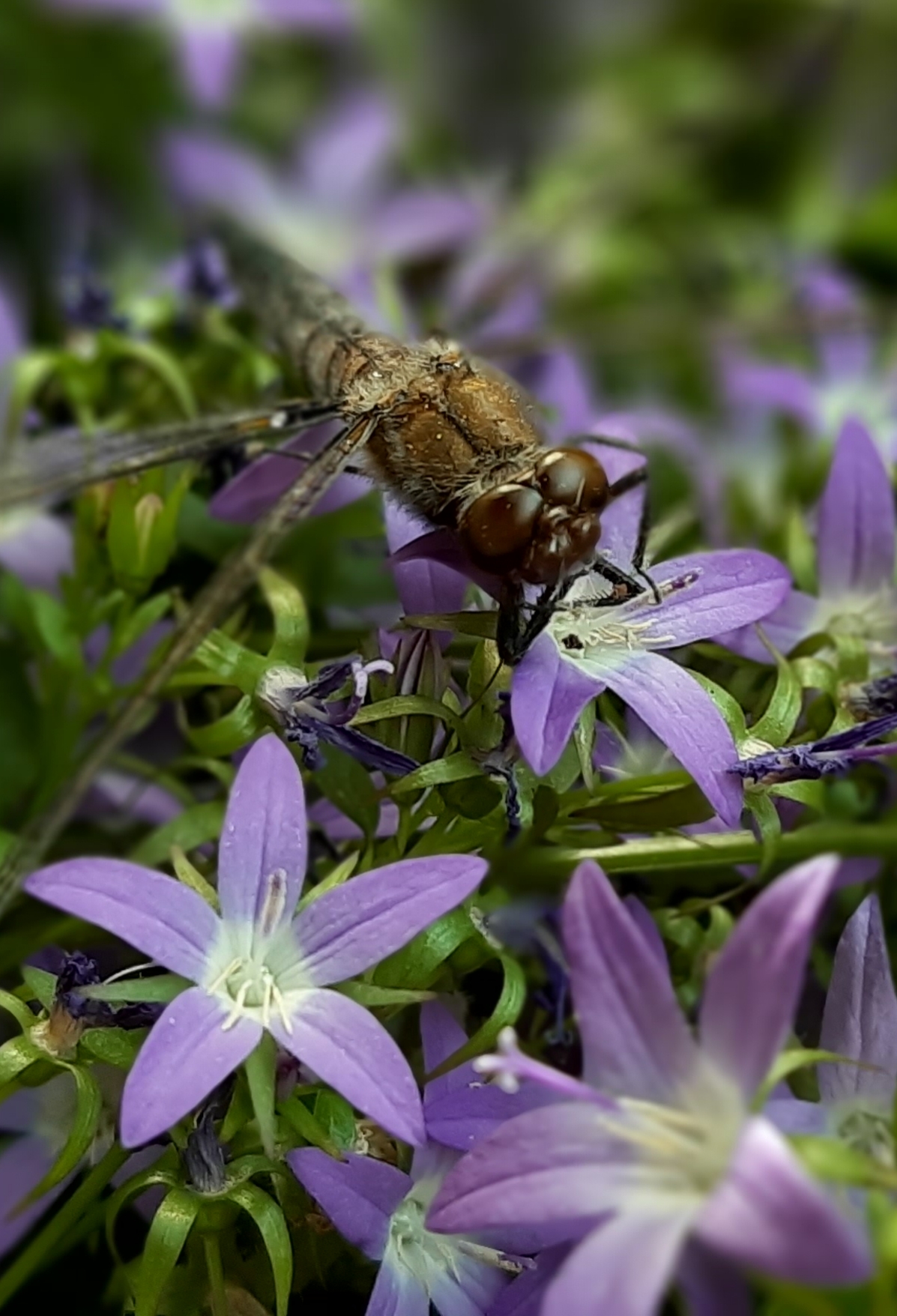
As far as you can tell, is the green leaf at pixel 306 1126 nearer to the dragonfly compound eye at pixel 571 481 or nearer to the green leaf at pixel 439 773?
the green leaf at pixel 439 773

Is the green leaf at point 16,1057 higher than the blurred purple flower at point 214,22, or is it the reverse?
the blurred purple flower at point 214,22

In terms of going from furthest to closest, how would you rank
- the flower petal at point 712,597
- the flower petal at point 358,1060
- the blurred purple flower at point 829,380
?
the blurred purple flower at point 829,380 → the flower petal at point 712,597 → the flower petal at point 358,1060

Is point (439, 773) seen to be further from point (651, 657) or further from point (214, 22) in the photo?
point (214, 22)

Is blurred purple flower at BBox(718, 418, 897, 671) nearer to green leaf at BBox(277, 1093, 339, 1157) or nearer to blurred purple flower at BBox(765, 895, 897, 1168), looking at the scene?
blurred purple flower at BBox(765, 895, 897, 1168)

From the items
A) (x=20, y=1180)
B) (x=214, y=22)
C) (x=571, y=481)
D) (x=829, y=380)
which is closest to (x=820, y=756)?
(x=571, y=481)

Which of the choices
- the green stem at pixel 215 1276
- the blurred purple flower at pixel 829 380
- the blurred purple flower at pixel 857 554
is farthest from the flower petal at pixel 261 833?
the blurred purple flower at pixel 829 380
